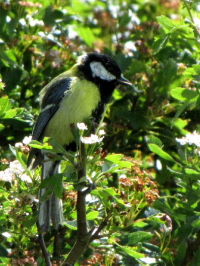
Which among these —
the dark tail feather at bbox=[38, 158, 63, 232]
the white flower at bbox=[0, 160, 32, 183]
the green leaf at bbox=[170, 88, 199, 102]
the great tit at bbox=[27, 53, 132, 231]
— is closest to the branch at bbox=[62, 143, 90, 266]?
the white flower at bbox=[0, 160, 32, 183]

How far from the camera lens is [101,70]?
3.20 metres

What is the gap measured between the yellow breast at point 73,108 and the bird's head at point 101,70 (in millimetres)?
83

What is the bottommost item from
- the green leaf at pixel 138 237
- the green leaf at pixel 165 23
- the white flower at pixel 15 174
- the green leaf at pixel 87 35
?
the green leaf at pixel 138 237

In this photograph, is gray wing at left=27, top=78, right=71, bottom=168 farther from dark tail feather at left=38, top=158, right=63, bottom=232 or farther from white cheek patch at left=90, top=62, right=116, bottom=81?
dark tail feather at left=38, top=158, right=63, bottom=232

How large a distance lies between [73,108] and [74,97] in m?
0.07

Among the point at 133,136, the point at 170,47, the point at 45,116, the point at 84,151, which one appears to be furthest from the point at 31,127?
the point at 84,151

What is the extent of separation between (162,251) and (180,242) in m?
0.08

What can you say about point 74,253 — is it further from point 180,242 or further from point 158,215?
point 180,242

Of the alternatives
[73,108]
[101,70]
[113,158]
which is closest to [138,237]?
[113,158]

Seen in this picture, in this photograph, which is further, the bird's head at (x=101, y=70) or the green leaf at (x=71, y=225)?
the bird's head at (x=101, y=70)

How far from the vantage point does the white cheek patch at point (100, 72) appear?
10.4 feet

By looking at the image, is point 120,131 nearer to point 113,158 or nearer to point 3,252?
point 3,252

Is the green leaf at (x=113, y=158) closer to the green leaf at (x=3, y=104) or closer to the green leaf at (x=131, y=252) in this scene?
the green leaf at (x=131, y=252)

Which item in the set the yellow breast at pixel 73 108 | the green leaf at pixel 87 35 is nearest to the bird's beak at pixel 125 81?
the yellow breast at pixel 73 108
